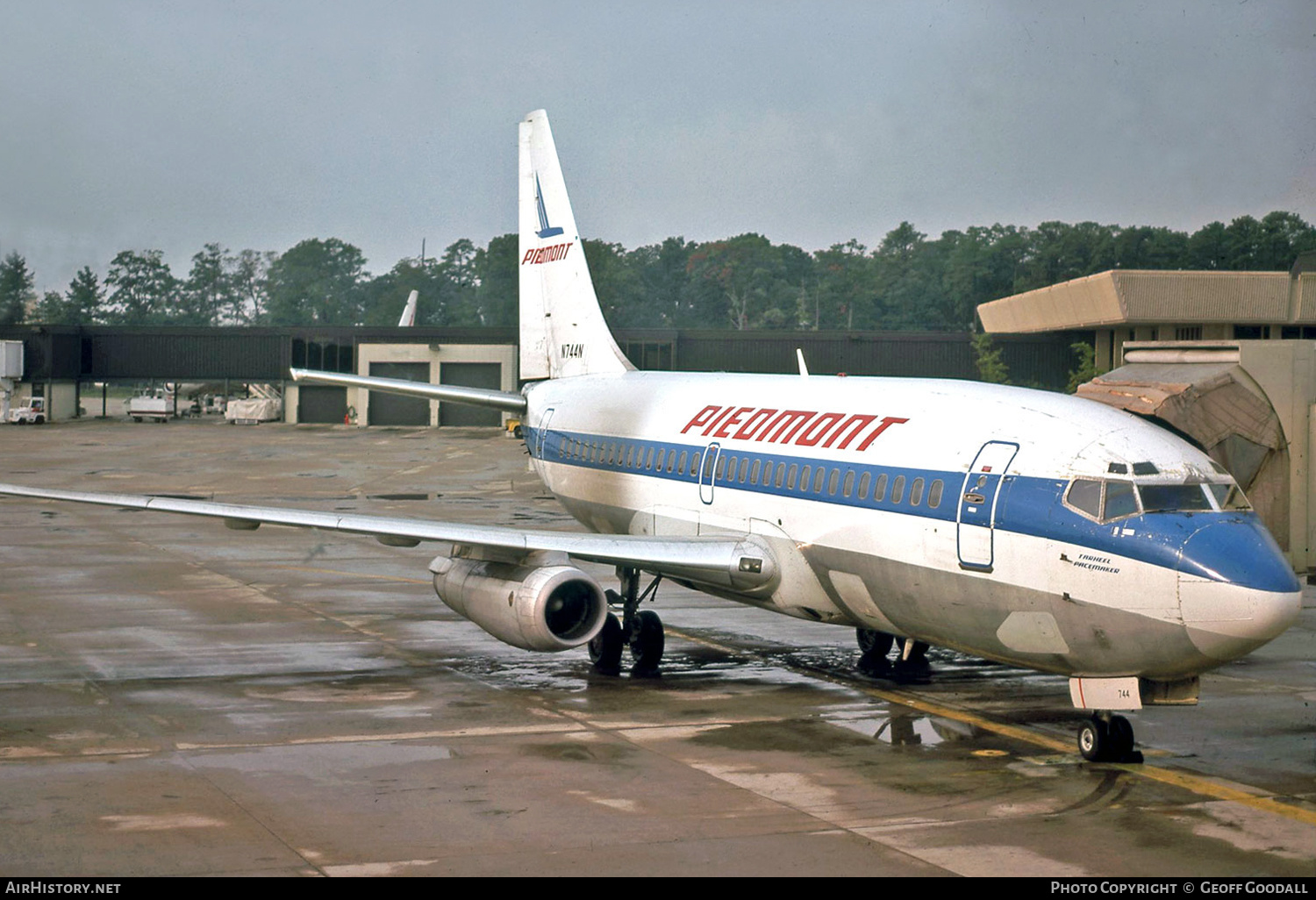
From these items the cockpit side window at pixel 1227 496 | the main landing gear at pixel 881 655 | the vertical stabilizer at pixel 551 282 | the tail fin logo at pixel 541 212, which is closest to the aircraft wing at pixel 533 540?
the main landing gear at pixel 881 655

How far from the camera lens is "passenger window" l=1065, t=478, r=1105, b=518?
1681cm

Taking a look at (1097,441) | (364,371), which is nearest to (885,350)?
(364,371)

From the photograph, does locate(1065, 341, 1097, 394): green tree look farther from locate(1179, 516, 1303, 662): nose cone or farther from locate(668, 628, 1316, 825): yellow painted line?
locate(1179, 516, 1303, 662): nose cone

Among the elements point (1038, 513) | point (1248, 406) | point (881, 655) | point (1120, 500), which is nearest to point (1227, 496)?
point (1120, 500)

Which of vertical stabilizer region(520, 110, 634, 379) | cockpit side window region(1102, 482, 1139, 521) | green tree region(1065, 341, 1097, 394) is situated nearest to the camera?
cockpit side window region(1102, 482, 1139, 521)

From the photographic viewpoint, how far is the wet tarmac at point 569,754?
1393 centimetres

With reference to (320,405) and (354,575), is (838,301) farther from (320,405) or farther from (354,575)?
(354,575)

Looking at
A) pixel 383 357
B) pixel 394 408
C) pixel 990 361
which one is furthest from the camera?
pixel 394 408

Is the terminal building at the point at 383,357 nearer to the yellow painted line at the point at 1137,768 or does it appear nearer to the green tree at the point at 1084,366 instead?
the green tree at the point at 1084,366

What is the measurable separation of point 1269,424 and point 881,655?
531 inches

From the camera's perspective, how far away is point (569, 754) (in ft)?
58.7

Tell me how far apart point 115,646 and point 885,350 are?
7296 cm

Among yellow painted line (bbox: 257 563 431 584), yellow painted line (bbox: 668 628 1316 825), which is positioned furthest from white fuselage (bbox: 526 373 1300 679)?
yellow painted line (bbox: 257 563 431 584)

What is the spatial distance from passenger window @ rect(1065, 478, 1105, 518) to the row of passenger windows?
1950 millimetres
